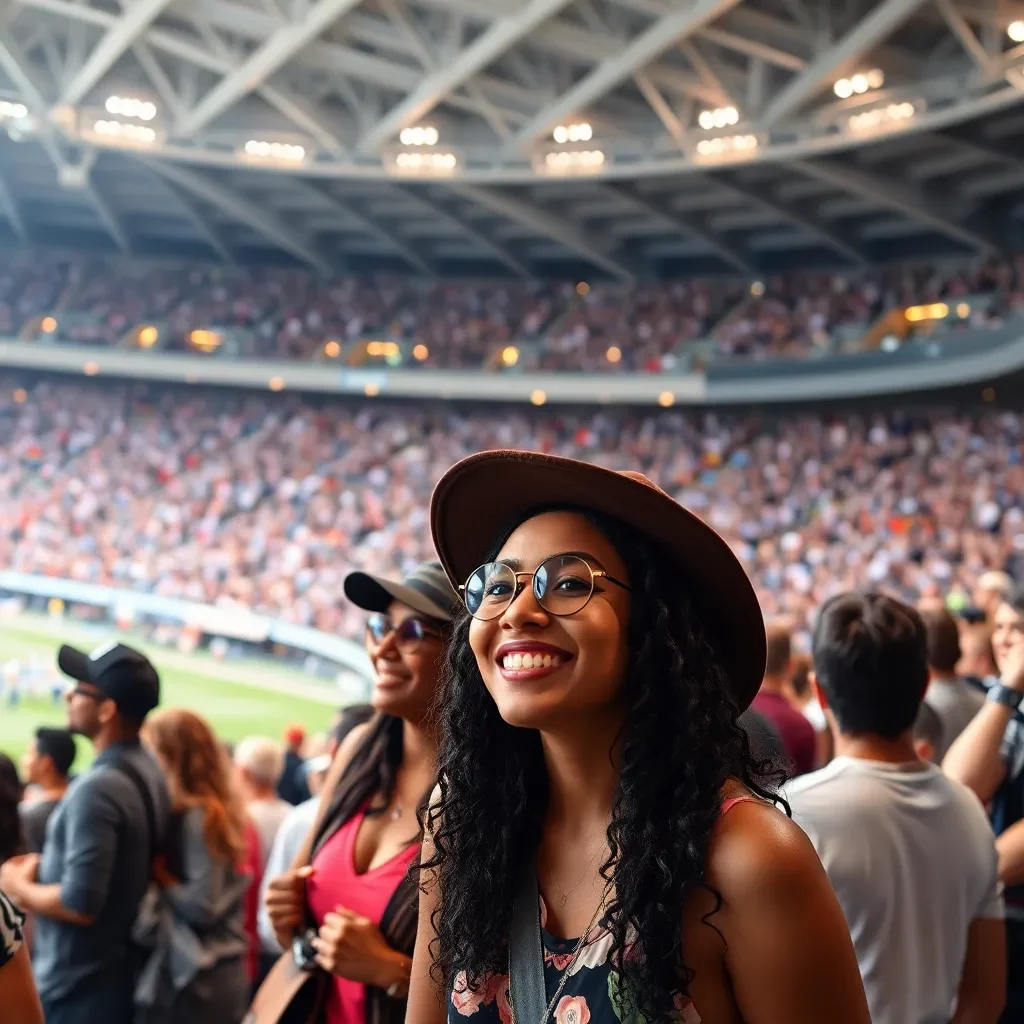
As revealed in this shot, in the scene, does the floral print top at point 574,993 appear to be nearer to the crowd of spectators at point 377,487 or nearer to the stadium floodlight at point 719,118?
the crowd of spectators at point 377,487

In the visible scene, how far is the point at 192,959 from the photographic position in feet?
14.7

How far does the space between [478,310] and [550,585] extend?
28.0 m

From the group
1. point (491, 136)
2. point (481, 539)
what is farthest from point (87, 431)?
point (481, 539)

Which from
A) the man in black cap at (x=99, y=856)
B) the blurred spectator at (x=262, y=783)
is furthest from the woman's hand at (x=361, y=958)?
the blurred spectator at (x=262, y=783)

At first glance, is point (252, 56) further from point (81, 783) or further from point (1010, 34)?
point (81, 783)

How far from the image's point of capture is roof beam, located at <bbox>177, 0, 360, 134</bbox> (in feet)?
58.9

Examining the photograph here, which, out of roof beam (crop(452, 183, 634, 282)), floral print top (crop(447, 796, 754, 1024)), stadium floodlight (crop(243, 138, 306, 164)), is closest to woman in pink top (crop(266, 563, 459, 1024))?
floral print top (crop(447, 796, 754, 1024))

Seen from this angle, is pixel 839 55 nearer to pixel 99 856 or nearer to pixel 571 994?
pixel 99 856

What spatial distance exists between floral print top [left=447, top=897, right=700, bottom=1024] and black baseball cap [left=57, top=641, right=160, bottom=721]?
2.58 m

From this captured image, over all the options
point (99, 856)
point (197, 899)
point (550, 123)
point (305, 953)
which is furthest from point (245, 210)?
point (305, 953)

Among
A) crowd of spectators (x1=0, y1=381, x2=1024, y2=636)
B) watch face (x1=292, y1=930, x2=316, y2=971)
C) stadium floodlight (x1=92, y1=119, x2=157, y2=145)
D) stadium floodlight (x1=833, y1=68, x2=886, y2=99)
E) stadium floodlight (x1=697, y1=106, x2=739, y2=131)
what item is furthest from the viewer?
stadium floodlight (x1=92, y1=119, x2=157, y2=145)

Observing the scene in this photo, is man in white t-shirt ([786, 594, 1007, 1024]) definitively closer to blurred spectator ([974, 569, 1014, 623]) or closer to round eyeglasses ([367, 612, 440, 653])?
round eyeglasses ([367, 612, 440, 653])

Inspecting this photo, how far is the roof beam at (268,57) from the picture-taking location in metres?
18.0

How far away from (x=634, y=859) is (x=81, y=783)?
2820 millimetres
